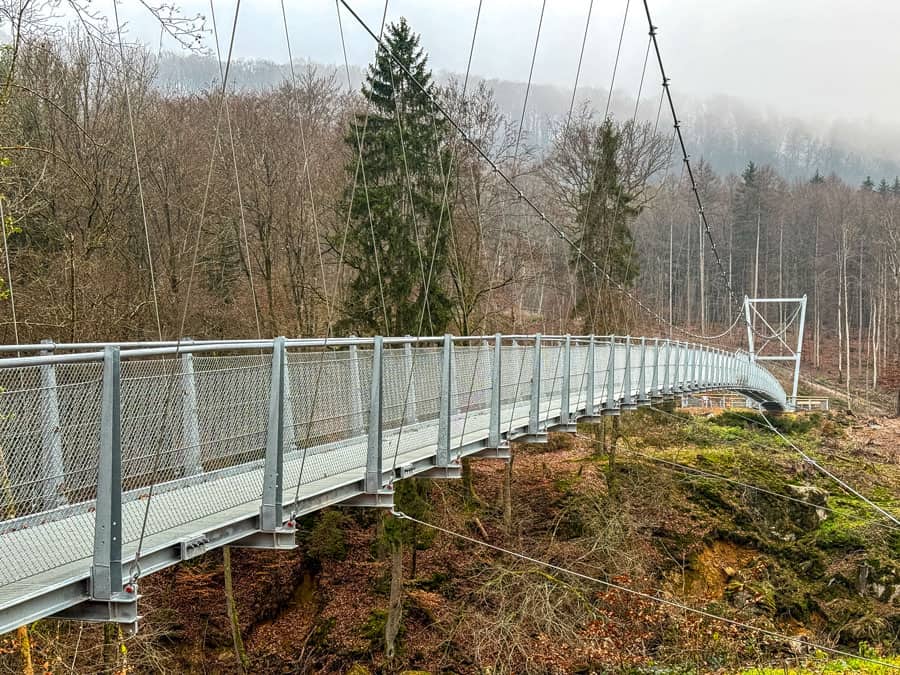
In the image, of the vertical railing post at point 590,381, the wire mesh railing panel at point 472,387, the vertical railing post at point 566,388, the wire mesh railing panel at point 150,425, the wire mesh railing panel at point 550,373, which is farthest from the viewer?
the vertical railing post at point 590,381

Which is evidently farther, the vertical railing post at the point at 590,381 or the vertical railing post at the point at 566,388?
the vertical railing post at the point at 590,381

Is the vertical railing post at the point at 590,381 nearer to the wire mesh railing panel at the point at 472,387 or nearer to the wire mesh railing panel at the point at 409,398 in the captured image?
the wire mesh railing panel at the point at 472,387

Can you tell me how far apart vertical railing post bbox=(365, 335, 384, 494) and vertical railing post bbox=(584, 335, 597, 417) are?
197 inches

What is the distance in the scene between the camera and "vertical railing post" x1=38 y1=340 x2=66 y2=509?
339cm

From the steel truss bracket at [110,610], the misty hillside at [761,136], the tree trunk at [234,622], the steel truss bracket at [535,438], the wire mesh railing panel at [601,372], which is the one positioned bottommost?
the tree trunk at [234,622]

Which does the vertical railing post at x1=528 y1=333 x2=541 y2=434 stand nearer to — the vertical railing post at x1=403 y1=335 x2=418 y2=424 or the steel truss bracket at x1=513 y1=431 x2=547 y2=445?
the steel truss bracket at x1=513 y1=431 x2=547 y2=445

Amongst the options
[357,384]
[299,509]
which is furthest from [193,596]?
[299,509]

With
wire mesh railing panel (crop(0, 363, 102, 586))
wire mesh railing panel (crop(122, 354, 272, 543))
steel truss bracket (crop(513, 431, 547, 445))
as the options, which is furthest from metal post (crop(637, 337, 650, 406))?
wire mesh railing panel (crop(0, 363, 102, 586))

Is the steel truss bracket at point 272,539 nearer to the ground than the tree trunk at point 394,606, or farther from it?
farther from it

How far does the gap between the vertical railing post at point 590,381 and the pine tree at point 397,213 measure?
12.9 feet

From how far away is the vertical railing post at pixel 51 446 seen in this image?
3393mm

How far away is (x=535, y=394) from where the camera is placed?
28.4 feet

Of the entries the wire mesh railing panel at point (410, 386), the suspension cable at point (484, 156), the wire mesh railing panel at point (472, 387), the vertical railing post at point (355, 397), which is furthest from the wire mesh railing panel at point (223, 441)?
the suspension cable at point (484, 156)

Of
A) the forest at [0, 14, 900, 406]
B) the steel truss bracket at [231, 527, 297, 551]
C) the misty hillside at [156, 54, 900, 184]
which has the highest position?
the misty hillside at [156, 54, 900, 184]
